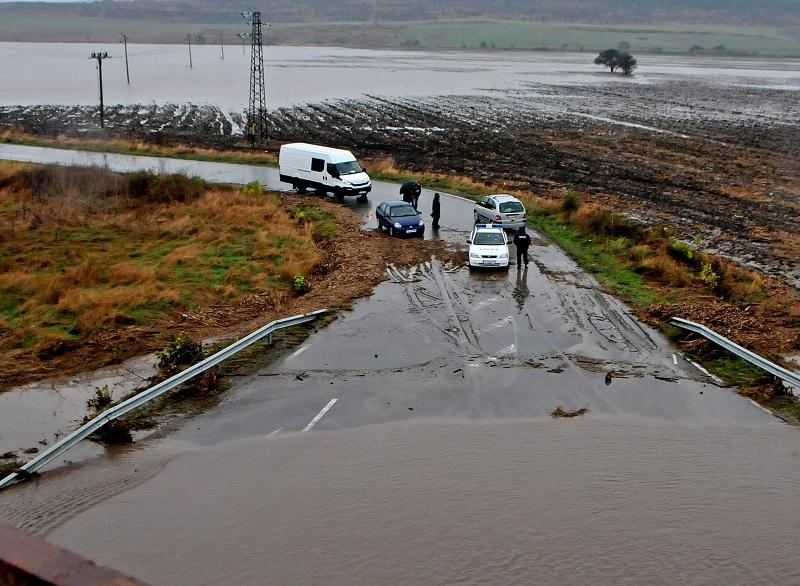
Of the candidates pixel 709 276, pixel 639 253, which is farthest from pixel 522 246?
pixel 709 276

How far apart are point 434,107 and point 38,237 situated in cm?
6803

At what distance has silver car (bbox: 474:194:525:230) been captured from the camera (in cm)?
3488

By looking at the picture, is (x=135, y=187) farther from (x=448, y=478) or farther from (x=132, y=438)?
(x=448, y=478)

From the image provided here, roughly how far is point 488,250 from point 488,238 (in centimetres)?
99

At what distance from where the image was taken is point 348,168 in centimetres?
4266

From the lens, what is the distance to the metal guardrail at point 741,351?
17.8 meters

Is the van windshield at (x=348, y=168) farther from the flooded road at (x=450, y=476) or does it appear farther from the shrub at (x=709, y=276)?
the flooded road at (x=450, y=476)

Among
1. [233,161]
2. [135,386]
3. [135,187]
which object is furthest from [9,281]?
[233,161]

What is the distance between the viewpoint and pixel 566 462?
1534cm

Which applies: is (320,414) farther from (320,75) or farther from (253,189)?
(320,75)

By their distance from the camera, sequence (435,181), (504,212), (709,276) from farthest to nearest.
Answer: (435,181)
(504,212)
(709,276)

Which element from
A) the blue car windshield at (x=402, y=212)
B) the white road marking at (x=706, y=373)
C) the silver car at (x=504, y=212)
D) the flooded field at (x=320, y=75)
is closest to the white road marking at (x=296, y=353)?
the white road marking at (x=706, y=373)

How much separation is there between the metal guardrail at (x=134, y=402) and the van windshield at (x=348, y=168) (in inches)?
832

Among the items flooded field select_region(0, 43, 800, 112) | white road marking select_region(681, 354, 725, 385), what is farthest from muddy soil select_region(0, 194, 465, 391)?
flooded field select_region(0, 43, 800, 112)
